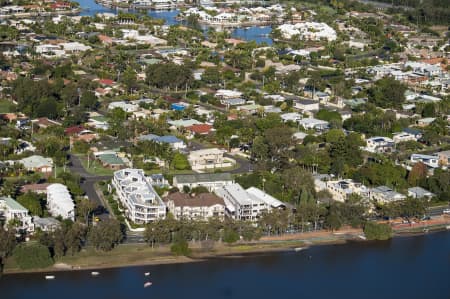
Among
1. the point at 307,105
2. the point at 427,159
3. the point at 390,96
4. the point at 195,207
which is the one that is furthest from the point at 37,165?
the point at 390,96

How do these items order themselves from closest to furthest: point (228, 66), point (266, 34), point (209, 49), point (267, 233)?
point (267, 233), point (228, 66), point (209, 49), point (266, 34)

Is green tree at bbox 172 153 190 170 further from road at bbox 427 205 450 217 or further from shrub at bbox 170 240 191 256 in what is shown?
road at bbox 427 205 450 217

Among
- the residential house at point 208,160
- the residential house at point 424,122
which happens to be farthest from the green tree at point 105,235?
the residential house at point 424,122

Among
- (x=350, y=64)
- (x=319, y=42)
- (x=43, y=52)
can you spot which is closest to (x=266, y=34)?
(x=319, y=42)

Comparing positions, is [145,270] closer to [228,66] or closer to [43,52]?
[228,66]

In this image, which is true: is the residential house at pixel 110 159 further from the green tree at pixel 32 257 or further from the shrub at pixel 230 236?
the green tree at pixel 32 257

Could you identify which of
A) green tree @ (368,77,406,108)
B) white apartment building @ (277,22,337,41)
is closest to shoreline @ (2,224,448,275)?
green tree @ (368,77,406,108)
